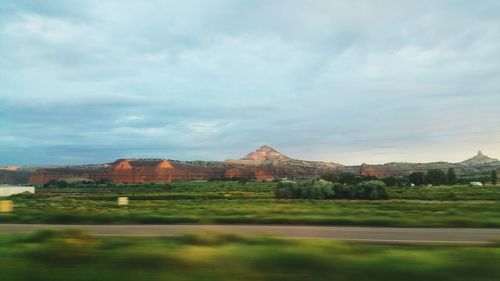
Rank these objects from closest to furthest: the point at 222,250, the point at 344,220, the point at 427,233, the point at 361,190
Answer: the point at 222,250
the point at 427,233
the point at 344,220
the point at 361,190

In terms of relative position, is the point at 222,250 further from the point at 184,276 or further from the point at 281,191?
the point at 281,191

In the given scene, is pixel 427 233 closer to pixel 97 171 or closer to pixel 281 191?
pixel 281 191

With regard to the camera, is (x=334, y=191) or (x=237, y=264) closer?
(x=237, y=264)

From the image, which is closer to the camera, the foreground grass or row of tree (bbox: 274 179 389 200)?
the foreground grass

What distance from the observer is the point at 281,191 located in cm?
7506

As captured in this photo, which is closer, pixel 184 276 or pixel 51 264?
pixel 184 276

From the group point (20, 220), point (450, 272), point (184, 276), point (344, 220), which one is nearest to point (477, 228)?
point (344, 220)

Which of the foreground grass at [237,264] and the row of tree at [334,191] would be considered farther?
the row of tree at [334,191]

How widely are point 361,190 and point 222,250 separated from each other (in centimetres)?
6324

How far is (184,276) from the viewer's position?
785cm

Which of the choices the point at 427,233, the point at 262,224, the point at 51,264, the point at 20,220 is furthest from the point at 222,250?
the point at 20,220

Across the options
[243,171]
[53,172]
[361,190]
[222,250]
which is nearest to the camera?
[222,250]

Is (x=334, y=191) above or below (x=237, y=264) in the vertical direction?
above

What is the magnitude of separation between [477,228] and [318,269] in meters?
18.0
